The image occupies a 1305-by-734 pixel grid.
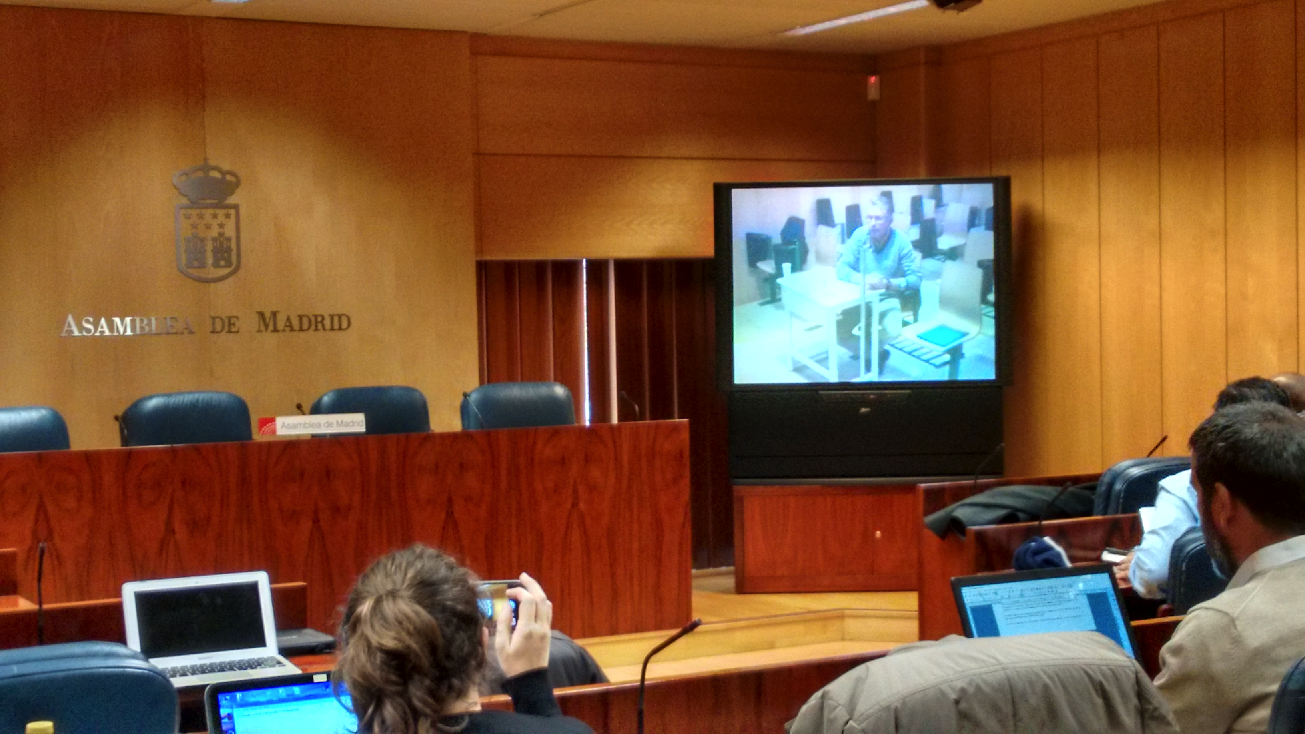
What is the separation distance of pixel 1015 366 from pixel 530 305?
2.46 meters

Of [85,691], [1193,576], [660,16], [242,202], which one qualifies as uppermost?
[660,16]

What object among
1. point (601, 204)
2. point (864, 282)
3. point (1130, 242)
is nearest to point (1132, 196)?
point (1130, 242)

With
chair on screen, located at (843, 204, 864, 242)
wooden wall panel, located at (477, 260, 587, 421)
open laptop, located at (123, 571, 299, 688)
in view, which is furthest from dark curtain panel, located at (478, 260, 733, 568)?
open laptop, located at (123, 571, 299, 688)

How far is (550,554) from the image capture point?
580cm

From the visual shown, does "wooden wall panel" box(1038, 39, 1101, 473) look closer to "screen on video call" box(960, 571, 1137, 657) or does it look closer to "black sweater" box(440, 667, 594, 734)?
"screen on video call" box(960, 571, 1137, 657)

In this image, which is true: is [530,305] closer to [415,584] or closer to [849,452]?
[849,452]

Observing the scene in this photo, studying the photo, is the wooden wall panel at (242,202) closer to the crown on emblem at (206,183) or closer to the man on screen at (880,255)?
the crown on emblem at (206,183)

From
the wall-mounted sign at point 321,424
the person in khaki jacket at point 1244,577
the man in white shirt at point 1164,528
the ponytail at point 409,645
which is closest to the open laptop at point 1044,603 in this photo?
the person in khaki jacket at point 1244,577

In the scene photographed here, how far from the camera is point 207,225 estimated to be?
271 inches

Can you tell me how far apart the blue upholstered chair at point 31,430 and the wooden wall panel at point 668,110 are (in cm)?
269

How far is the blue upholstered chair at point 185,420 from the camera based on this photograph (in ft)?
18.8

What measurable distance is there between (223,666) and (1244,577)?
246 cm

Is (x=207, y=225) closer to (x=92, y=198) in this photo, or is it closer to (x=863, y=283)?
(x=92, y=198)

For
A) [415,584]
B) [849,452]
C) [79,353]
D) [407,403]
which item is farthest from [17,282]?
[415,584]
